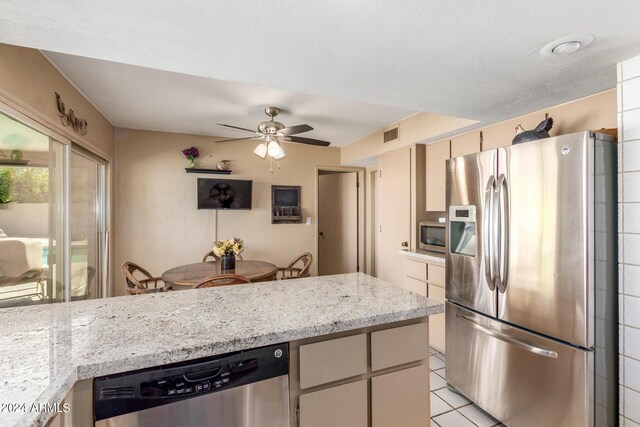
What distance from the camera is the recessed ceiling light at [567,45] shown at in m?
1.33

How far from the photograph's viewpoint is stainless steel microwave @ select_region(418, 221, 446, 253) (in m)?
2.87

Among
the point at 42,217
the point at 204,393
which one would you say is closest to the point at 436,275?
the point at 204,393

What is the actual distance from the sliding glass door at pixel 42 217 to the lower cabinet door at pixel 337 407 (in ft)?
6.63

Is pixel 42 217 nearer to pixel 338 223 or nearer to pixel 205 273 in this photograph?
pixel 205 273

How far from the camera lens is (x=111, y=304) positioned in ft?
4.30

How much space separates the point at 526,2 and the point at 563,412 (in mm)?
2009

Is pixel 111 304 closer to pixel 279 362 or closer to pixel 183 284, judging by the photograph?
pixel 279 362

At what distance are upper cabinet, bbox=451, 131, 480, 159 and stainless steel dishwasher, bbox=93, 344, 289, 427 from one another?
256 cm

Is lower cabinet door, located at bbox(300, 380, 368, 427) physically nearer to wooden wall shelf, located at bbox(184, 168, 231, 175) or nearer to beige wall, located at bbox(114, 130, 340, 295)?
beige wall, located at bbox(114, 130, 340, 295)

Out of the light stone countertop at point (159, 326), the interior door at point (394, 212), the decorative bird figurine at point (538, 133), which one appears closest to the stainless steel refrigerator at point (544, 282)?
the decorative bird figurine at point (538, 133)

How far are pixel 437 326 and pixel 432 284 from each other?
0.43 metres

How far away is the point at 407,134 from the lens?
3.25m

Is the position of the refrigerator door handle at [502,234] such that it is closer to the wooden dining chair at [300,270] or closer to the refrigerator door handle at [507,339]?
the refrigerator door handle at [507,339]

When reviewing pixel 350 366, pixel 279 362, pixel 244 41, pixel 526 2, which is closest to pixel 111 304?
pixel 279 362
